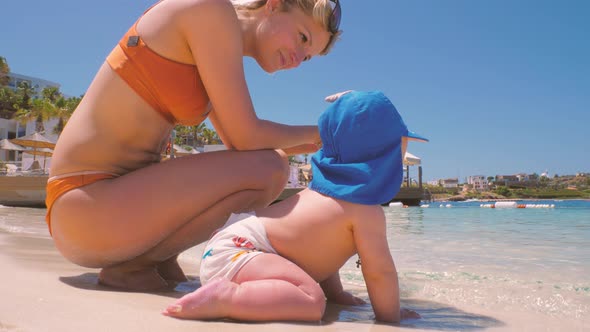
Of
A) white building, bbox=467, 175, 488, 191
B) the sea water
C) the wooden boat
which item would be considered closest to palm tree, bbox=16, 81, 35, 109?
the wooden boat

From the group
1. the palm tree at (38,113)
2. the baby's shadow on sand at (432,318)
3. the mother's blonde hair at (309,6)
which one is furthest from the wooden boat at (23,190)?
the palm tree at (38,113)

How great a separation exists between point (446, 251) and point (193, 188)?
293 cm

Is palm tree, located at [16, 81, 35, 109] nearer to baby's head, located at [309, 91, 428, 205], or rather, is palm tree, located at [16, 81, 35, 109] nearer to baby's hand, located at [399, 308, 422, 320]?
baby's head, located at [309, 91, 428, 205]

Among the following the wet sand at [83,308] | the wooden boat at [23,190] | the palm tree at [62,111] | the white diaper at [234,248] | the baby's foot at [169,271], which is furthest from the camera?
the palm tree at [62,111]

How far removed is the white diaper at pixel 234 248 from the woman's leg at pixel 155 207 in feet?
0.71

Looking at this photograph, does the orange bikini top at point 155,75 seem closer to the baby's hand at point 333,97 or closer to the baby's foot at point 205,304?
the baby's hand at point 333,97

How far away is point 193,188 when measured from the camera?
1.61 meters

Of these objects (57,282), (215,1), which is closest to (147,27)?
(215,1)

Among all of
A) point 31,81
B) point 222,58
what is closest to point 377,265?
point 222,58

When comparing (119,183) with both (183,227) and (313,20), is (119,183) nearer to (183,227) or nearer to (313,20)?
(183,227)

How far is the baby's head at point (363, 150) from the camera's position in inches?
56.8

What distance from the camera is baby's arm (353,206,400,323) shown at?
4.53 feet

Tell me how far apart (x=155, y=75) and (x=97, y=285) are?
800 millimetres

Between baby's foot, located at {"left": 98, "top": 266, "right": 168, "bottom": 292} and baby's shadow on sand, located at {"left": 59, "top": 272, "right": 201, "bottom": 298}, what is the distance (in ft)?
0.10
